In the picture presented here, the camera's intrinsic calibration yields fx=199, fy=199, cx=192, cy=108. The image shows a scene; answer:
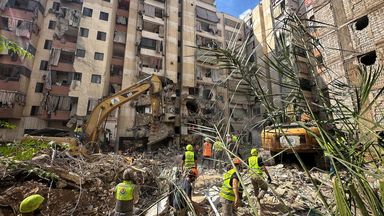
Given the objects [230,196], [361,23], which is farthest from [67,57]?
[361,23]

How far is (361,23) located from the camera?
10375 mm

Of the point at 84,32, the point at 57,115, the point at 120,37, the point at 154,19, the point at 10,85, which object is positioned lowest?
the point at 57,115

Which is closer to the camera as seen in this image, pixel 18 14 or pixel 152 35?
pixel 18 14

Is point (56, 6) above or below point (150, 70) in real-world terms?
above

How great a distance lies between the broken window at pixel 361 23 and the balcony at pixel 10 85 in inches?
993

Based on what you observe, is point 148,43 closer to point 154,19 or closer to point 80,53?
point 154,19

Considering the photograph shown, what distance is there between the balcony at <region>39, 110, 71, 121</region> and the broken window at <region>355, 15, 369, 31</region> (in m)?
22.3

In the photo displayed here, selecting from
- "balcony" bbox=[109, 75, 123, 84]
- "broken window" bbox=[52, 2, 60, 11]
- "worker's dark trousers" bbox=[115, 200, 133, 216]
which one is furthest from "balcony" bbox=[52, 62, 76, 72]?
"worker's dark trousers" bbox=[115, 200, 133, 216]

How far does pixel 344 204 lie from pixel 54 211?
199 inches

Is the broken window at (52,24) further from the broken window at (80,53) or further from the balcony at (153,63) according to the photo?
the balcony at (153,63)

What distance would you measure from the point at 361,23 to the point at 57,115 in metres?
23.1

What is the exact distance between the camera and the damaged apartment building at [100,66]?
18.3 metres

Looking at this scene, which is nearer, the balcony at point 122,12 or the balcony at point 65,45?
the balcony at point 65,45

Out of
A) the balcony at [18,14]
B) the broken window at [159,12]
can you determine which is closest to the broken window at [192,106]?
the broken window at [159,12]
